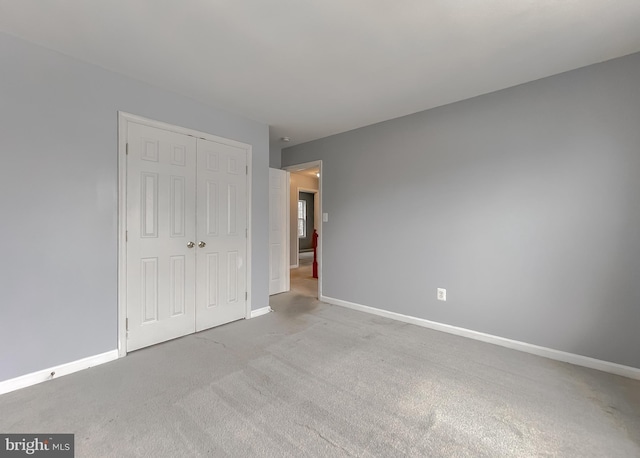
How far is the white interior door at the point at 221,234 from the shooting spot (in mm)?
2963

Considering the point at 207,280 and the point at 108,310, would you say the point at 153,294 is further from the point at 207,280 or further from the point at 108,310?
the point at 207,280

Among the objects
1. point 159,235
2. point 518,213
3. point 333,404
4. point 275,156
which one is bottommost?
point 333,404

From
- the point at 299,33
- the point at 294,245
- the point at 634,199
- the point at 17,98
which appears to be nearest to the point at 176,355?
the point at 17,98

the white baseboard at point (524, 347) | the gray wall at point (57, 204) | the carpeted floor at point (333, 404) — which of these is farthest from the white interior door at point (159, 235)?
the white baseboard at point (524, 347)

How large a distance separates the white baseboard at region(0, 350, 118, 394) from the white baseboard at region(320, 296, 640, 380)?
2799mm

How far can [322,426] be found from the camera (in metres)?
1.59

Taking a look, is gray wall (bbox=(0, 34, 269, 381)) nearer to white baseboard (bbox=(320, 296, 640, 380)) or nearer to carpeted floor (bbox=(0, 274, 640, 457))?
carpeted floor (bbox=(0, 274, 640, 457))

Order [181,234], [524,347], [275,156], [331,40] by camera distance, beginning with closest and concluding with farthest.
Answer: [331,40] < [524,347] < [181,234] < [275,156]

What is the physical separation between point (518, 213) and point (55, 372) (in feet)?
13.4

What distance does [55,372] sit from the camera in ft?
6.77

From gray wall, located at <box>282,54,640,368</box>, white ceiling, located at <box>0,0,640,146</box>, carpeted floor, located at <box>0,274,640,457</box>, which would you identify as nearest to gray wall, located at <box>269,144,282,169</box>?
gray wall, located at <box>282,54,640,368</box>

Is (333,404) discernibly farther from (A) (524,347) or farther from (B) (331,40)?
(B) (331,40)

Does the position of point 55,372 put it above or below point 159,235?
below

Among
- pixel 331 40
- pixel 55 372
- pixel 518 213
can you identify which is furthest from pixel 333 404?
pixel 331 40
